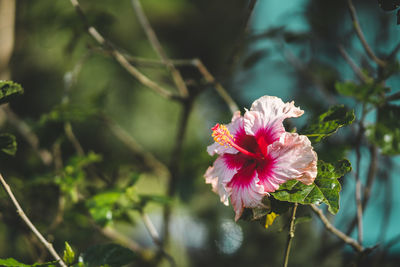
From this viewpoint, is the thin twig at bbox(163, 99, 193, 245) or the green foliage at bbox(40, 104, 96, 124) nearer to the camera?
the green foliage at bbox(40, 104, 96, 124)

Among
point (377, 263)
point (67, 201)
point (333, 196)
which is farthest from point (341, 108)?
point (67, 201)

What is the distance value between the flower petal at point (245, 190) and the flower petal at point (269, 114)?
0.10 metres

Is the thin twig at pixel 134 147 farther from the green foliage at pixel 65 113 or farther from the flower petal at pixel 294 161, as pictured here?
the flower petal at pixel 294 161

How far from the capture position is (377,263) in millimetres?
1430

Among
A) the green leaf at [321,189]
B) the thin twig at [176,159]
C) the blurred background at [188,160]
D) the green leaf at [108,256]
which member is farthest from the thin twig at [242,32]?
the green leaf at [108,256]

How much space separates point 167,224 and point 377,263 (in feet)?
3.17

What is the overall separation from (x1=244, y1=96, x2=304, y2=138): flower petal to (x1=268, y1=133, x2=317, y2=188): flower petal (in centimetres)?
5

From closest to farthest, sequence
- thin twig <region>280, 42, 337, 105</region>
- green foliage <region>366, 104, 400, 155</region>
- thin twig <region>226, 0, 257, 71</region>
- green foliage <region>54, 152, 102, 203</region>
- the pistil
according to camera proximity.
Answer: the pistil → thin twig <region>226, 0, 257, 71</region> → green foliage <region>366, 104, 400, 155</region> → green foliage <region>54, 152, 102, 203</region> → thin twig <region>280, 42, 337, 105</region>

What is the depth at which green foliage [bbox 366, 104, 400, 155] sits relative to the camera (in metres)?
1.11

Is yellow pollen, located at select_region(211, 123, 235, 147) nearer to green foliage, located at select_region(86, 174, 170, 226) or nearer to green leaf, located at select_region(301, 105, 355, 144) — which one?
green leaf, located at select_region(301, 105, 355, 144)

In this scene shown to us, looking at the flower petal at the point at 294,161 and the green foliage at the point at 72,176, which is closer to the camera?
the flower petal at the point at 294,161

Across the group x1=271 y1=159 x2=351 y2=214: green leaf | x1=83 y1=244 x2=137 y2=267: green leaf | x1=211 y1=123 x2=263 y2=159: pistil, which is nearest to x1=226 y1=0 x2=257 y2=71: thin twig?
x1=211 y1=123 x2=263 y2=159: pistil

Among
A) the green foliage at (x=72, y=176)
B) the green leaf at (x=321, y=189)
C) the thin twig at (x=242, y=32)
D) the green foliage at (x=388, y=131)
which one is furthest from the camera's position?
the green foliage at (x=72, y=176)

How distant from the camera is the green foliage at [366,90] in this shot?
1109 mm
